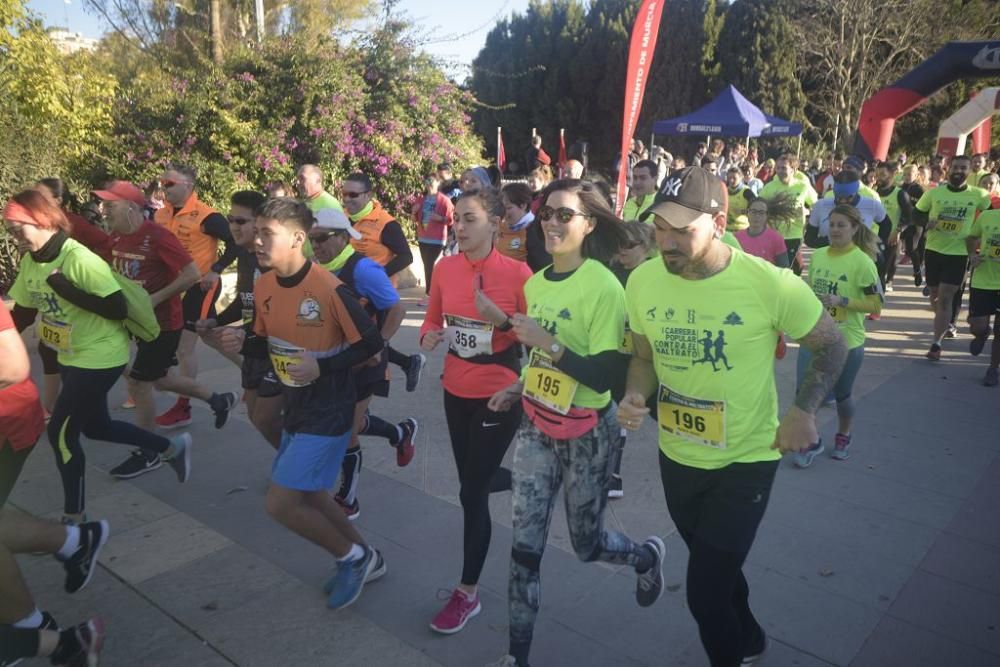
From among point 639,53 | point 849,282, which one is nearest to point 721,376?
point 849,282

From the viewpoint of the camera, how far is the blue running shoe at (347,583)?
3354mm

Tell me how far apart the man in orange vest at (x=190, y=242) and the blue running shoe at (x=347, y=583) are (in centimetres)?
292

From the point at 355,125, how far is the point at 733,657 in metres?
11.1

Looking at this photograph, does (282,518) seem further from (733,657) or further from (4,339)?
(733,657)

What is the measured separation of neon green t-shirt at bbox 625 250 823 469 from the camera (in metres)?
2.39

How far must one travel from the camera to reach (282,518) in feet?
10.3

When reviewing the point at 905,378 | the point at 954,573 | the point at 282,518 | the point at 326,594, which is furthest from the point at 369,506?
the point at 905,378

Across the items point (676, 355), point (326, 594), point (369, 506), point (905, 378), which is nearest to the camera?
point (676, 355)

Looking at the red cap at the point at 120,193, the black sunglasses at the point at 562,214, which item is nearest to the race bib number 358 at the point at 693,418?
the black sunglasses at the point at 562,214

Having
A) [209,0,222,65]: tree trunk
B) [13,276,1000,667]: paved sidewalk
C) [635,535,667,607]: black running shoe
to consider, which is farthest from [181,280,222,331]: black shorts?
[209,0,222,65]: tree trunk

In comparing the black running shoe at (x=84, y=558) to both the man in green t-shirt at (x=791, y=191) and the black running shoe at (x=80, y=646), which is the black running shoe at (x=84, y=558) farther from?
the man in green t-shirt at (x=791, y=191)

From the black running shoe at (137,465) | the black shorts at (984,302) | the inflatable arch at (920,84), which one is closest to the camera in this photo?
the black running shoe at (137,465)

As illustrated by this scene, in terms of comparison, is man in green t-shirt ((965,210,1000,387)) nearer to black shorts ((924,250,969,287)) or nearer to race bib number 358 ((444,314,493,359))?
black shorts ((924,250,969,287))

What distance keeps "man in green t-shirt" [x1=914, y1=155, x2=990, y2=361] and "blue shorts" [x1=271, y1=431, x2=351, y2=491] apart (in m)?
6.87
